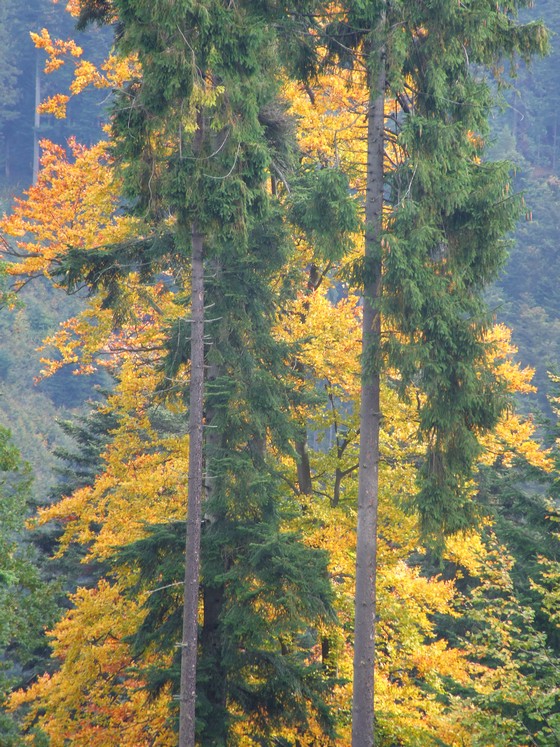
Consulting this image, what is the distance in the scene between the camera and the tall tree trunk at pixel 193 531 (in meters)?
11.8

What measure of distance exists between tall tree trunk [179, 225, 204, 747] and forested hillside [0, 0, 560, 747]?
0.13 ft

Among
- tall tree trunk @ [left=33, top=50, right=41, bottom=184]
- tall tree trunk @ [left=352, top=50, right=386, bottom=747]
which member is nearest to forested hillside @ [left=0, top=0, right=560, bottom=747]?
tall tree trunk @ [left=352, top=50, right=386, bottom=747]

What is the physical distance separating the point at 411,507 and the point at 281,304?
235 inches

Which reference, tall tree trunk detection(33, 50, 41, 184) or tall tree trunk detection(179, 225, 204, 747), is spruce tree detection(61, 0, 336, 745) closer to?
tall tree trunk detection(179, 225, 204, 747)

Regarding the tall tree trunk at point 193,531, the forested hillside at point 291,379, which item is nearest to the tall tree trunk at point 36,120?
the forested hillside at point 291,379

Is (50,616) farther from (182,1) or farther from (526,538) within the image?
(182,1)

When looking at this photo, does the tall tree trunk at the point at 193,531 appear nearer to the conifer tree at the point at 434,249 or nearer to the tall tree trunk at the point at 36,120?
the conifer tree at the point at 434,249

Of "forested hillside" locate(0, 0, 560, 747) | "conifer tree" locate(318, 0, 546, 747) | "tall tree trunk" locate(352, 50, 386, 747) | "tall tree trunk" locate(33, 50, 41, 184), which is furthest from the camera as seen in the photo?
"tall tree trunk" locate(33, 50, 41, 184)

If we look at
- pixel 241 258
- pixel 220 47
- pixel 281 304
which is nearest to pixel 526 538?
pixel 281 304

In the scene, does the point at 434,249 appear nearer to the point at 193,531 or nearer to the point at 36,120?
the point at 193,531

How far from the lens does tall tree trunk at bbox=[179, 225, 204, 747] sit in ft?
38.9

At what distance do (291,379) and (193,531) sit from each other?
18.4ft

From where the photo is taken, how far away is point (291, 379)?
56.3 ft

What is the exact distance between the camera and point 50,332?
6656 centimetres
